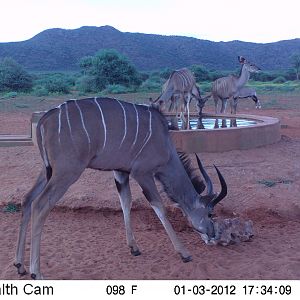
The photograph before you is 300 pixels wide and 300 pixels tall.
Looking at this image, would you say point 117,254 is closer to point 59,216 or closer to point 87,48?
point 59,216

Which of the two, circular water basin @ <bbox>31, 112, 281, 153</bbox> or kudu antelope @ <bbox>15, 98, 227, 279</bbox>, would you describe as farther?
circular water basin @ <bbox>31, 112, 281, 153</bbox>

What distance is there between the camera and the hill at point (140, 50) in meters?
75.6

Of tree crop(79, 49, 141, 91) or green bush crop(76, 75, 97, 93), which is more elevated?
tree crop(79, 49, 141, 91)

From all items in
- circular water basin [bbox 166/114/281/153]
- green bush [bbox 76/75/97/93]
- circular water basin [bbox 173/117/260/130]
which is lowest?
green bush [bbox 76/75/97/93]

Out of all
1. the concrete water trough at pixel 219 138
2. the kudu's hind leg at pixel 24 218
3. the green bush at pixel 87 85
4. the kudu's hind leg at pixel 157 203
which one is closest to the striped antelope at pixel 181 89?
the concrete water trough at pixel 219 138

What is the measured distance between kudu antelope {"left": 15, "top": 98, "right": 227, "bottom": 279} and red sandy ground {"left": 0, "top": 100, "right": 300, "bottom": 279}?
0.90 ft

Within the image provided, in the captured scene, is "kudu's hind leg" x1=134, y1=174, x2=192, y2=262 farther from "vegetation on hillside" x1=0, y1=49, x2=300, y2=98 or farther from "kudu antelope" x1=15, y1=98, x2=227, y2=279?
"vegetation on hillside" x1=0, y1=49, x2=300, y2=98

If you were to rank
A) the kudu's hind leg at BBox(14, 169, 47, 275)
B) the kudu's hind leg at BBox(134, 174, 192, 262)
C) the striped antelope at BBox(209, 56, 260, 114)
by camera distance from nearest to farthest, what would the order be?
1. the kudu's hind leg at BBox(14, 169, 47, 275)
2. the kudu's hind leg at BBox(134, 174, 192, 262)
3. the striped antelope at BBox(209, 56, 260, 114)

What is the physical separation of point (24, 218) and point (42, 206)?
35cm

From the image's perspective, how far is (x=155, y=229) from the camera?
20.7 feet

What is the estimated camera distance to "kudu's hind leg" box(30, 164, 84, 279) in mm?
4570

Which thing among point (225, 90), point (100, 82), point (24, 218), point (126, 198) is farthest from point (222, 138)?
point (100, 82)

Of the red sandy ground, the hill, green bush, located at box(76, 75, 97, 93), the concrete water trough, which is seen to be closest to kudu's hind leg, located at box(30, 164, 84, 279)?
the red sandy ground

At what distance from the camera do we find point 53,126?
4750 mm
